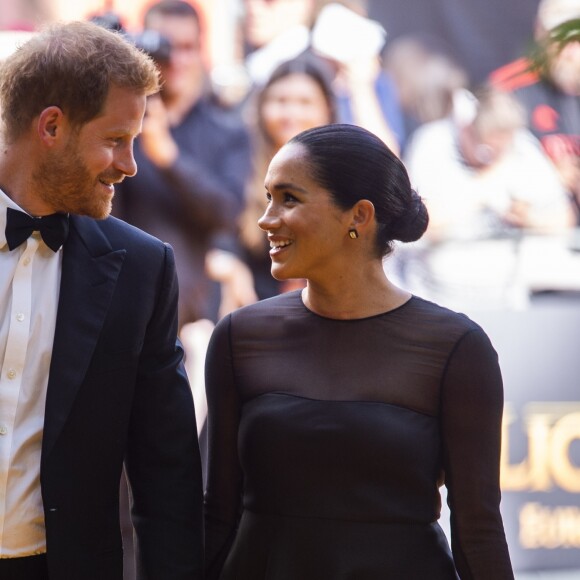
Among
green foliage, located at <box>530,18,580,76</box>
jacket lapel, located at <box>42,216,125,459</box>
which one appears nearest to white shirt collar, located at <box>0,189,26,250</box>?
jacket lapel, located at <box>42,216,125,459</box>

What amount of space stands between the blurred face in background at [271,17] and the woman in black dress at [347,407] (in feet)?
8.29

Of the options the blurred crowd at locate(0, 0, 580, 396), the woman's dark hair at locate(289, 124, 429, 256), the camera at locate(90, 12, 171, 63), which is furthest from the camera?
the blurred crowd at locate(0, 0, 580, 396)

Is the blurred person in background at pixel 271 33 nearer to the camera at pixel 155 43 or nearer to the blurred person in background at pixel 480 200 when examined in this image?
the camera at pixel 155 43

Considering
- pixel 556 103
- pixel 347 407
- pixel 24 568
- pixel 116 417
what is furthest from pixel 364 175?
pixel 556 103

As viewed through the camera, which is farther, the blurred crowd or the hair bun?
the blurred crowd

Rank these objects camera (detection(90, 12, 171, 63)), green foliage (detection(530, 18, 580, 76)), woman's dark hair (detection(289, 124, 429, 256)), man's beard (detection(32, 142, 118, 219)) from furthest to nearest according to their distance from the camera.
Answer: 1. camera (detection(90, 12, 171, 63))
2. woman's dark hair (detection(289, 124, 429, 256))
3. man's beard (detection(32, 142, 118, 219))
4. green foliage (detection(530, 18, 580, 76))

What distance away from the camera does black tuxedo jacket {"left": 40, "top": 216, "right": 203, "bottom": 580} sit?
2.42 meters

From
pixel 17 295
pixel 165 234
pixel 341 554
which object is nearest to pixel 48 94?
pixel 17 295

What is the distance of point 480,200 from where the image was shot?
5.21 meters

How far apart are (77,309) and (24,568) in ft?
1.79

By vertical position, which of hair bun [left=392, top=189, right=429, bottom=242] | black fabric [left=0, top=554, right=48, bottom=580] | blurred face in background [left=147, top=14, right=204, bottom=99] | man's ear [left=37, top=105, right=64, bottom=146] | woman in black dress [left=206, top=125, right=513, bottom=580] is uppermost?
blurred face in background [left=147, top=14, right=204, bottom=99]

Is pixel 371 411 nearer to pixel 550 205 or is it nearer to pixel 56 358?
pixel 56 358

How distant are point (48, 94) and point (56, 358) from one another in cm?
55

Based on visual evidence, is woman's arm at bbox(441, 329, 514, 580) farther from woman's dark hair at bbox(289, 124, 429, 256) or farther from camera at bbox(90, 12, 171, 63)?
camera at bbox(90, 12, 171, 63)
